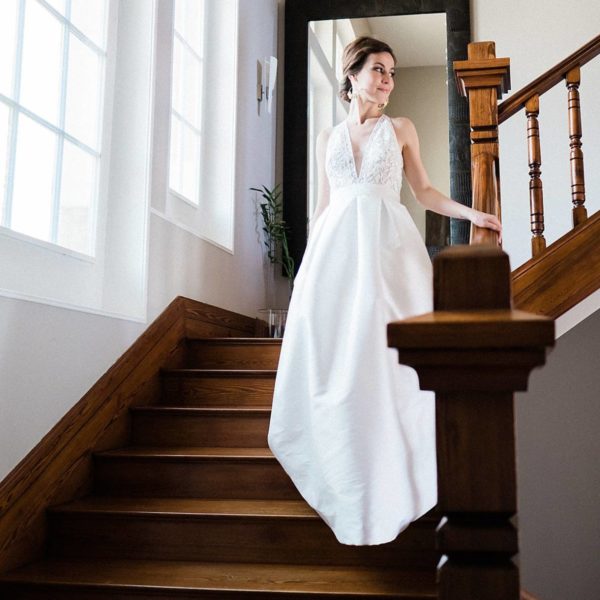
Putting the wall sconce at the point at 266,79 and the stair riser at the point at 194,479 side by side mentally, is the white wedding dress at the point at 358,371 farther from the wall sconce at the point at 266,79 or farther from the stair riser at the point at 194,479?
the wall sconce at the point at 266,79

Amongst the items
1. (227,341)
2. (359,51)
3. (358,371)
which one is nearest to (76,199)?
(227,341)

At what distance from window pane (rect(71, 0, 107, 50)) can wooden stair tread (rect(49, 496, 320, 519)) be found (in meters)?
1.94

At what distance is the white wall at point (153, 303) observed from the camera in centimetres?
242

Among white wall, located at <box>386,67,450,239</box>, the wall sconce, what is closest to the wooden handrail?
white wall, located at <box>386,67,450,239</box>

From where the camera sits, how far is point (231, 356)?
3.73 metres

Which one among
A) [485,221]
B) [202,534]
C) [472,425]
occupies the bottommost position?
[202,534]

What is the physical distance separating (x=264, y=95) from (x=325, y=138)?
89.0 inches

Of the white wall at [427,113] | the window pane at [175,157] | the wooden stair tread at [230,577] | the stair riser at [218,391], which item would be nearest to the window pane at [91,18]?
the window pane at [175,157]

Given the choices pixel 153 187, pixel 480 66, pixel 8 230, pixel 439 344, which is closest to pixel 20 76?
pixel 8 230

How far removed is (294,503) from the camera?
101 inches

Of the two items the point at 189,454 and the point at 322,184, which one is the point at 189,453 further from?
the point at 322,184

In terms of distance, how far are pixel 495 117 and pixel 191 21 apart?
2.31 metres

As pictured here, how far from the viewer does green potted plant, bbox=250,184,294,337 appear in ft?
15.8

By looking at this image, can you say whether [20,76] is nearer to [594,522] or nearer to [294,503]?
[294,503]
